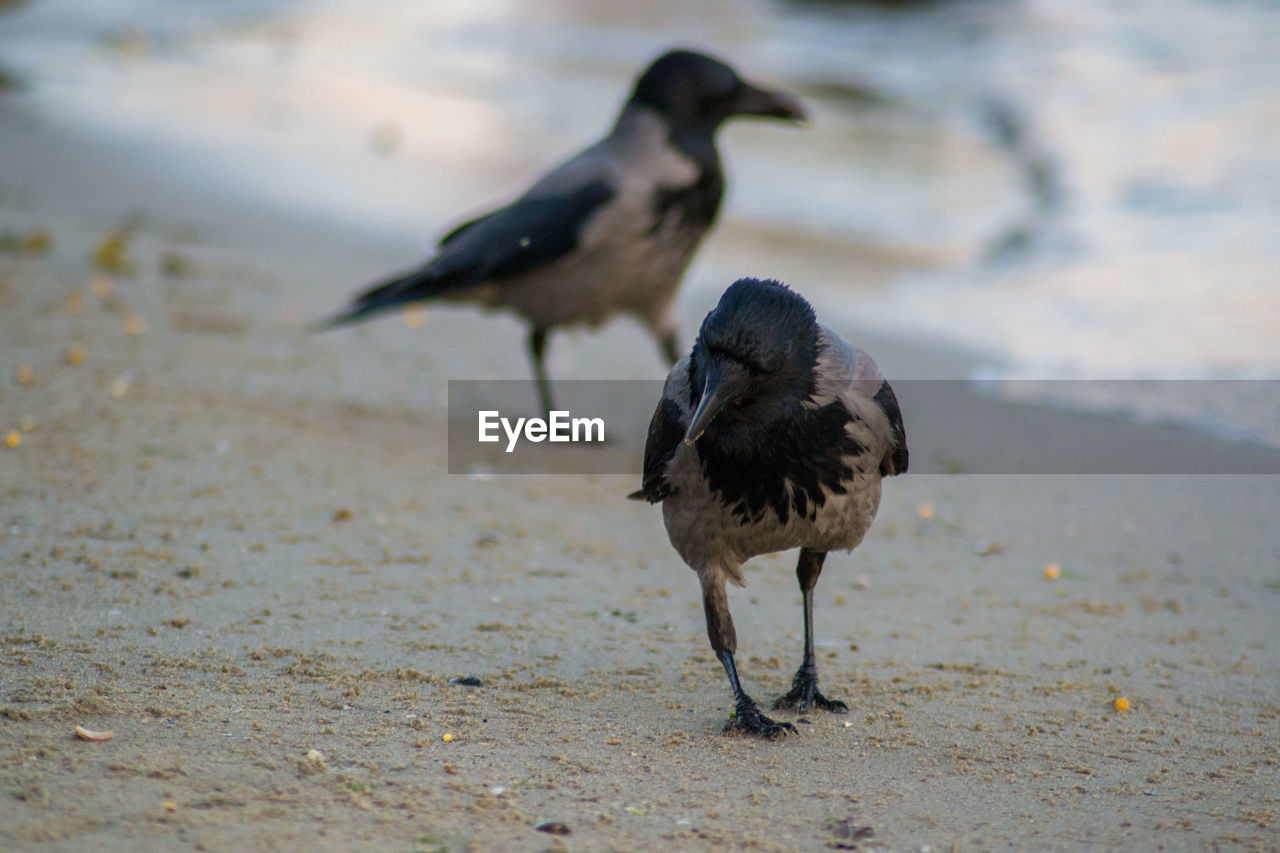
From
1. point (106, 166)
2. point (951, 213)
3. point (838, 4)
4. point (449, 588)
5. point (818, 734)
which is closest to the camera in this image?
point (818, 734)

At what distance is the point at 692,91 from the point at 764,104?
1.26 feet

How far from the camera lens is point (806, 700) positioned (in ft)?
11.4

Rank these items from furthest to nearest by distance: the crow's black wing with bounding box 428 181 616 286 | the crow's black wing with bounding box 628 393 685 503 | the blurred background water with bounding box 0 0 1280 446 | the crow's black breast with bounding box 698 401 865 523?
the blurred background water with bounding box 0 0 1280 446 < the crow's black wing with bounding box 428 181 616 286 < the crow's black wing with bounding box 628 393 685 503 < the crow's black breast with bounding box 698 401 865 523

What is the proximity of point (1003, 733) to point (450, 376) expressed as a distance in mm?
4016

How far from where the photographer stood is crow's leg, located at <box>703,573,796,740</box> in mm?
3283

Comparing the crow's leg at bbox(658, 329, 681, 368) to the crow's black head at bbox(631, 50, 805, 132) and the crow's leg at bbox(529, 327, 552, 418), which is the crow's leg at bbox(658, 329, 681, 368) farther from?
the crow's black head at bbox(631, 50, 805, 132)

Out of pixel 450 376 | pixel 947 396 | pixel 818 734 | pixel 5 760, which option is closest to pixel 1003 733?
pixel 818 734

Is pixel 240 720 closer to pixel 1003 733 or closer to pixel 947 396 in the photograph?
pixel 1003 733

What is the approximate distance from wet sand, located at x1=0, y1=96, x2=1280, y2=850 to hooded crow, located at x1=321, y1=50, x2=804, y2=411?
2.01 ft

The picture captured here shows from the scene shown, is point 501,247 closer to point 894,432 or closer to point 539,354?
point 539,354

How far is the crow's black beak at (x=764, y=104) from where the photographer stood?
6301 millimetres

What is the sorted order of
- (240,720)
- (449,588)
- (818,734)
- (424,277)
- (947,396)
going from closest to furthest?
(240,720) → (818,734) → (449,588) → (424,277) → (947,396)

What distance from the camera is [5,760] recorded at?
8.48 ft

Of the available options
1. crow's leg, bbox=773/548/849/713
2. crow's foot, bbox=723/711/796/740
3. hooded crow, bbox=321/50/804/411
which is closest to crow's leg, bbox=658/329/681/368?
hooded crow, bbox=321/50/804/411
